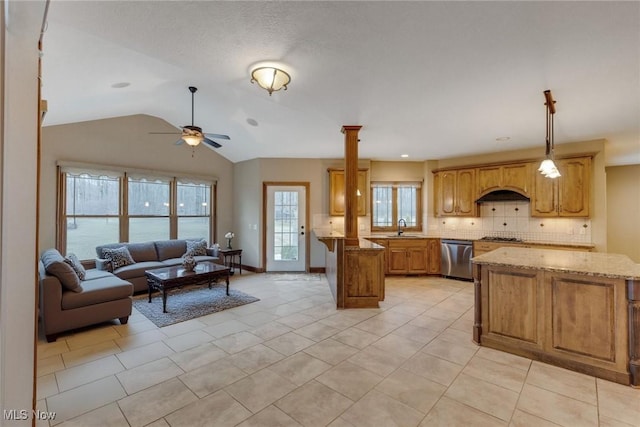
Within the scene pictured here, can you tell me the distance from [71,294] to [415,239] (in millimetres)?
5691

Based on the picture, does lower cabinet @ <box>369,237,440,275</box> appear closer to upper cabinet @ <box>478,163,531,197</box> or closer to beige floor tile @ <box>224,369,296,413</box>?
upper cabinet @ <box>478,163,531,197</box>

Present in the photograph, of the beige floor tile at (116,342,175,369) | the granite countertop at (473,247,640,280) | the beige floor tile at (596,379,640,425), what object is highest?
the granite countertop at (473,247,640,280)

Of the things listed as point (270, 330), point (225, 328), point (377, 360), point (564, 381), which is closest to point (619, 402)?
point (564, 381)

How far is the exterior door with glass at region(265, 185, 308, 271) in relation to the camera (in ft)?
21.9

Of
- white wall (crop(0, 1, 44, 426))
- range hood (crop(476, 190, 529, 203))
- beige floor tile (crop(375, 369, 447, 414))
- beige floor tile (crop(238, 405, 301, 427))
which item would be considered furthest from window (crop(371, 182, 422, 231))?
white wall (crop(0, 1, 44, 426))

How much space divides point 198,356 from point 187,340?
0.44 m

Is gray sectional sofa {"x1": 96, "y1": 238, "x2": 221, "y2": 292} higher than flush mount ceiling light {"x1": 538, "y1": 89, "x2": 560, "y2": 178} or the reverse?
the reverse

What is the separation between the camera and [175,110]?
546 cm

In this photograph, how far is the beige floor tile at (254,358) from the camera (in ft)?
8.48

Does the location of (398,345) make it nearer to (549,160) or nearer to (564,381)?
(564,381)

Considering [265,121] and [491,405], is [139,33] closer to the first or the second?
[265,121]

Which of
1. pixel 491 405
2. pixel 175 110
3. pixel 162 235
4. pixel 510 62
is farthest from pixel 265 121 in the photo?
pixel 491 405

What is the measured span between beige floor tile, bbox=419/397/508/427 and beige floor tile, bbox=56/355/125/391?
262cm

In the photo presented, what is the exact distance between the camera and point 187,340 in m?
3.12
